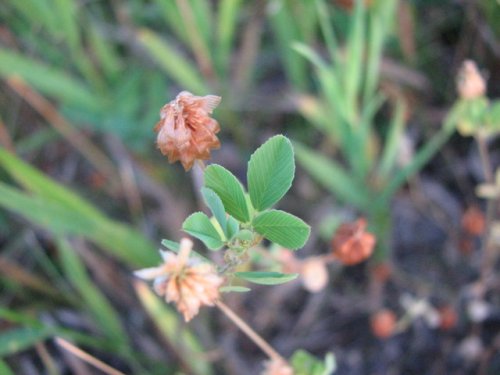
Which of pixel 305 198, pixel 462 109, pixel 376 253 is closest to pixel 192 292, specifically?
pixel 462 109

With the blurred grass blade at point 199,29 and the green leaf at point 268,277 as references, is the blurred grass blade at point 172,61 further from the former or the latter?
the green leaf at point 268,277

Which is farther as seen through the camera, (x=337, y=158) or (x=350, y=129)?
(x=337, y=158)

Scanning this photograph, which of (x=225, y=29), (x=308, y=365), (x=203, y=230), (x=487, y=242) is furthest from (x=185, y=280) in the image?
(x=225, y=29)

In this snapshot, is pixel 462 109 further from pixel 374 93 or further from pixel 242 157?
pixel 242 157

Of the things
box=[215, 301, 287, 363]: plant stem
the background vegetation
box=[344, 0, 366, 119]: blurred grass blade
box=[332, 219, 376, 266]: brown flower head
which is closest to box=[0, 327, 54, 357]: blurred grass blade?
the background vegetation

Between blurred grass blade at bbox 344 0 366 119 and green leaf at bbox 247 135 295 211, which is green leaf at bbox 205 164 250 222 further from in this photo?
blurred grass blade at bbox 344 0 366 119
